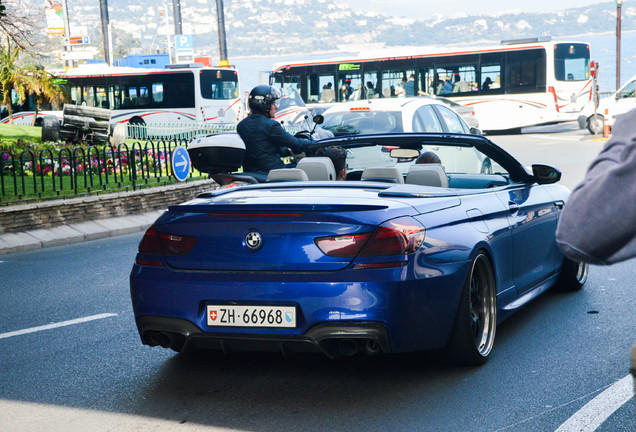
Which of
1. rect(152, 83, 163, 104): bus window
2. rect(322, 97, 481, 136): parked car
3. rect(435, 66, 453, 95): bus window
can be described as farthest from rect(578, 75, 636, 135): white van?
rect(152, 83, 163, 104): bus window

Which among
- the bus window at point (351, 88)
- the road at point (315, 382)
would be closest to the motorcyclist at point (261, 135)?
the road at point (315, 382)

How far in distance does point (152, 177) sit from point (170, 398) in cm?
1153

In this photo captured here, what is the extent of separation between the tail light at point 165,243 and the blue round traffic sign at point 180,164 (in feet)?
32.9

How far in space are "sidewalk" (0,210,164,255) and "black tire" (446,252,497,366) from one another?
7.71 metres

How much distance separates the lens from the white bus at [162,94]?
38.4 meters

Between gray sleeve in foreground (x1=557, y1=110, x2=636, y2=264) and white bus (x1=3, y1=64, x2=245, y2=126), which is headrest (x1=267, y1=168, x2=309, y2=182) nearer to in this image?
gray sleeve in foreground (x1=557, y1=110, x2=636, y2=264)

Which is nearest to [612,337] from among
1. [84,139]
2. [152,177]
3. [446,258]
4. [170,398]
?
[446,258]

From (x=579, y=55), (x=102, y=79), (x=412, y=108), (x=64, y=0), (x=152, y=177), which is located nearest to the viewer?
(x=412, y=108)

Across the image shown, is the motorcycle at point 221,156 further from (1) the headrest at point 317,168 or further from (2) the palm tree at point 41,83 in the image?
(2) the palm tree at point 41,83

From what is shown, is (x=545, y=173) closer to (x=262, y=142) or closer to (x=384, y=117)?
(x=262, y=142)

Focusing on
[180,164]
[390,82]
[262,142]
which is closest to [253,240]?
[262,142]

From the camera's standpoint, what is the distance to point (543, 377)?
5.22 m

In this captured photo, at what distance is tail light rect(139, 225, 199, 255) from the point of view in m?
4.96

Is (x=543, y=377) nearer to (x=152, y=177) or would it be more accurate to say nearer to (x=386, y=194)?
(x=386, y=194)
